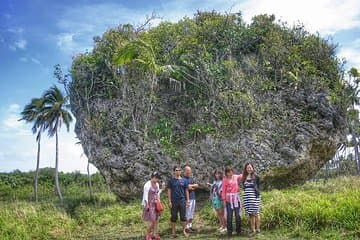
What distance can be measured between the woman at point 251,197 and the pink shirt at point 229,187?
0.20 metres

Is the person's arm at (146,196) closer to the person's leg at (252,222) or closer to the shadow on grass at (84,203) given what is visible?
the person's leg at (252,222)

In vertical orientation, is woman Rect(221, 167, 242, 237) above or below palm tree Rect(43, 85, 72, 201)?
below

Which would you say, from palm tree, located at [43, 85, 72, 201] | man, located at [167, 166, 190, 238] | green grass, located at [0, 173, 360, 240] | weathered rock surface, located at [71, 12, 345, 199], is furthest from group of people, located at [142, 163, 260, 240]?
palm tree, located at [43, 85, 72, 201]

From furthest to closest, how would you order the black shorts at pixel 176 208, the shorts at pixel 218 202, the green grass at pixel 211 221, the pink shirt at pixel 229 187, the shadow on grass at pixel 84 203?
the shadow on grass at pixel 84 203
the shorts at pixel 218 202
the black shorts at pixel 176 208
the pink shirt at pixel 229 187
the green grass at pixel 211 221

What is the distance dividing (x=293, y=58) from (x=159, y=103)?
550 cm

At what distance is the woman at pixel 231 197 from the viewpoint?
851 centimetres

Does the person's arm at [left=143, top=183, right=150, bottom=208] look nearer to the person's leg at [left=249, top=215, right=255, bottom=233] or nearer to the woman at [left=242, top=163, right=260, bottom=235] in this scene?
the woman at [left=242, top=163, right=260, bottom=235]

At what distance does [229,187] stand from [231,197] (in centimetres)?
22

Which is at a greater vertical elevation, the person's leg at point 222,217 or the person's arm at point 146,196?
the person's arm at point 146,196

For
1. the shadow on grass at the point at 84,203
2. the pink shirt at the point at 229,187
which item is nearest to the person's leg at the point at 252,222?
the pink shirt at the point at 229,187

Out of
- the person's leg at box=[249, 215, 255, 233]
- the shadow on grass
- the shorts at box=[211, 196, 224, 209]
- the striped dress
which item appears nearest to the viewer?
the striped dress

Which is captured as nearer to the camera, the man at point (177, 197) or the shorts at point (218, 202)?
the man at point (177, 197)

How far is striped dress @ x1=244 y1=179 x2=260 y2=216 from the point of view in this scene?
835cm

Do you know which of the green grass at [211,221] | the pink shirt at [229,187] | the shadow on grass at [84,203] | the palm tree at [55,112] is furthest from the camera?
the palm tree at [55,112]
